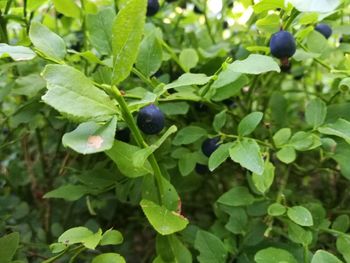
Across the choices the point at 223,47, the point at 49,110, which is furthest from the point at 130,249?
the point at 223,47

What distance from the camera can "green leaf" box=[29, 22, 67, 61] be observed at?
1.92 feet

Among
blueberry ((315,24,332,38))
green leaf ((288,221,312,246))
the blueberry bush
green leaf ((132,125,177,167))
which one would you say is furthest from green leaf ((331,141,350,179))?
green leaf ((132,125,177,167))

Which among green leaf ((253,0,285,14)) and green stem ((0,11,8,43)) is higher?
green leaf ((253,0,285,14))

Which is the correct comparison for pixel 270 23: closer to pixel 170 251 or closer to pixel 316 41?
pixel 316 41

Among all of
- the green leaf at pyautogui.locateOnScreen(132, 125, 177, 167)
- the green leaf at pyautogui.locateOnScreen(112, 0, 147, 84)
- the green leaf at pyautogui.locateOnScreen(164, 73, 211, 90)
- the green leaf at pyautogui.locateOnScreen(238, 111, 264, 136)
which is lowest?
the green leaf at pyautogui.locateOnScreen(238, 111, 264, 136)

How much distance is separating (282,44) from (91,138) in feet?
1.05

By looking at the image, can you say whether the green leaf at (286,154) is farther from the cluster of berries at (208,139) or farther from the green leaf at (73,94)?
the green leaf at (73,94)

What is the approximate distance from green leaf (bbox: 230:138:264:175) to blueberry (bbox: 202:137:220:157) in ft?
0.25

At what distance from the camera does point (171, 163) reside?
2.55 feet

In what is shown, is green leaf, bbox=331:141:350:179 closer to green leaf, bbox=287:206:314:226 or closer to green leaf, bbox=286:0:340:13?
green leaf, bbox=287:206:314:226

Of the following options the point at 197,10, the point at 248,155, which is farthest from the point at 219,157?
the point at 197,10

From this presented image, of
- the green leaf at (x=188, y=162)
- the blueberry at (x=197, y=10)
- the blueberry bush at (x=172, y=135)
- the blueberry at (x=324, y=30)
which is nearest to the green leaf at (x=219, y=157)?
the blueberry bush at (x=172, y=135)

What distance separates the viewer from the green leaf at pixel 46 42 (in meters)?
0.58

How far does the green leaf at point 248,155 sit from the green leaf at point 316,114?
0.45 feet
